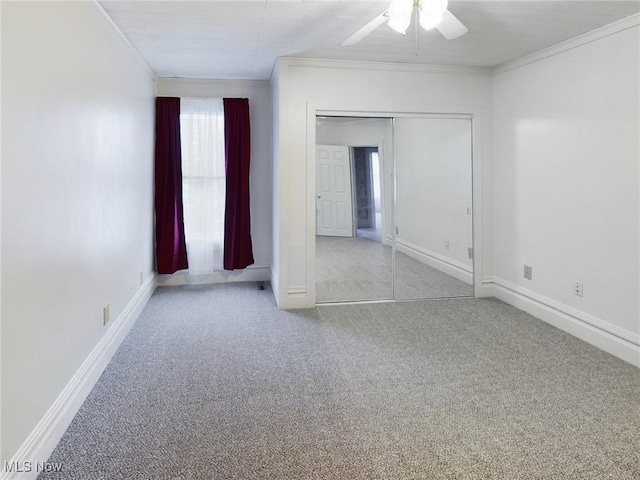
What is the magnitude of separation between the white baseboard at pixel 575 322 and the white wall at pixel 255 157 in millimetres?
2676

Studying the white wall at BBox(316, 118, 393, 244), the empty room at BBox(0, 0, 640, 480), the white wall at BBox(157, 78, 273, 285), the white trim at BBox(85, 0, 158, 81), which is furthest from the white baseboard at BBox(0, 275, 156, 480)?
the white wall at BBox(316, 118, 393, 244)

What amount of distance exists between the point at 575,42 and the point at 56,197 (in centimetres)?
368

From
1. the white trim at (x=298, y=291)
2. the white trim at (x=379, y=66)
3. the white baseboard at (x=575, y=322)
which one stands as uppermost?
the white trim at (x=379, y=66)

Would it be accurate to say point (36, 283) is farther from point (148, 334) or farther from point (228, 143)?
point (228, 143)

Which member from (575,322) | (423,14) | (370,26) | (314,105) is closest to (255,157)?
(314,105)

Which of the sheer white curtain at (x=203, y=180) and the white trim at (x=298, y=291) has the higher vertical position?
the sheer white curtain at (x=203, y=180)

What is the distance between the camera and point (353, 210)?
165 inches

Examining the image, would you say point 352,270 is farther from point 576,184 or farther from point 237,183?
point 576,184

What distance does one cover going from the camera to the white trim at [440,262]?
4289 mm

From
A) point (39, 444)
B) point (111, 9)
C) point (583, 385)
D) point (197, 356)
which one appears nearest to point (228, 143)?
point (111, 9)

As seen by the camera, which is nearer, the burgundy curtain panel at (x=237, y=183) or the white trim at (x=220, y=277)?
the burgundy curtain panel at (x=237, y=183)

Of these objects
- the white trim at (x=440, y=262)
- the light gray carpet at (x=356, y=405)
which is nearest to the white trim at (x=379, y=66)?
the white trim at (x=440, y=262)

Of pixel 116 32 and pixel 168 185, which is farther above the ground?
pixel 116 32

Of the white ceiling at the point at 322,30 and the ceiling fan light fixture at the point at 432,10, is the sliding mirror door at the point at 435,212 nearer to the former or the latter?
the white ceiling at the point at 322,30
